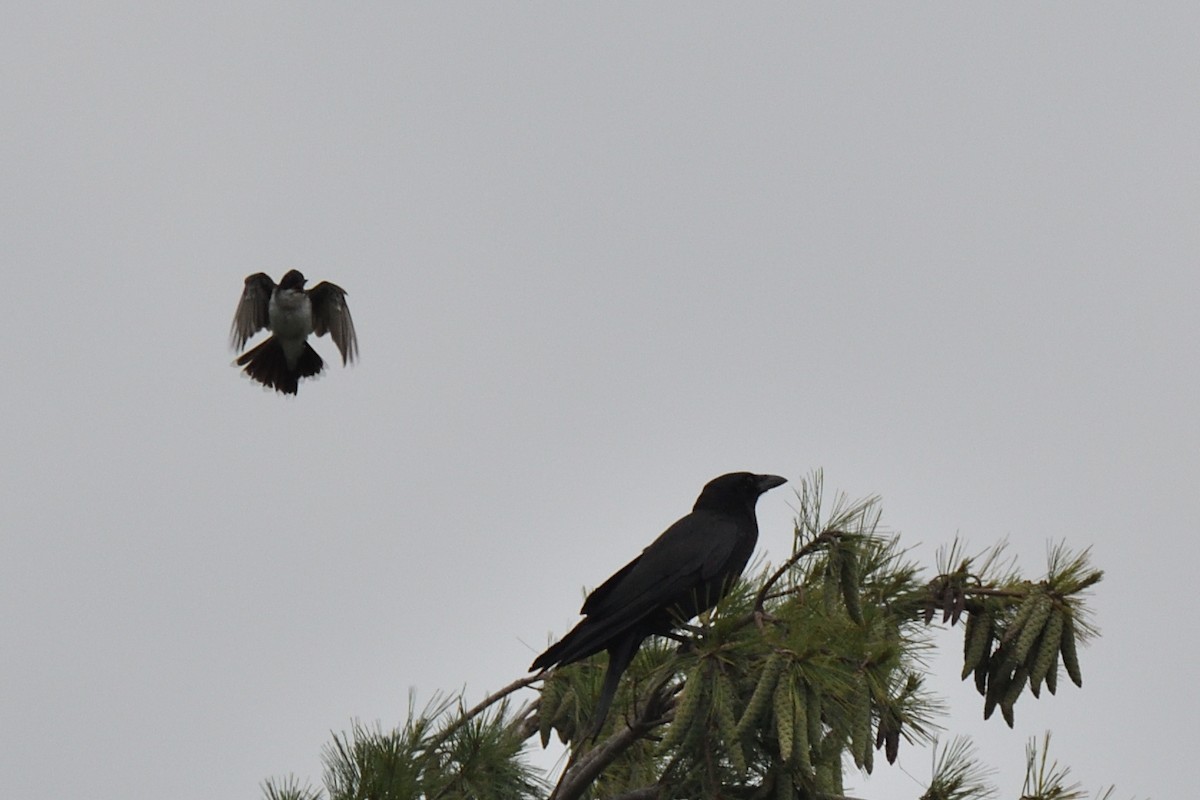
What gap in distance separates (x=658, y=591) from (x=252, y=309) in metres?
6.68

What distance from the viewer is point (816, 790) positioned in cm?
563

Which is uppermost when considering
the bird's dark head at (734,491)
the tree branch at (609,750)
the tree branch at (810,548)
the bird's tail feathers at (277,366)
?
the bird's tail feathers at (277,366)

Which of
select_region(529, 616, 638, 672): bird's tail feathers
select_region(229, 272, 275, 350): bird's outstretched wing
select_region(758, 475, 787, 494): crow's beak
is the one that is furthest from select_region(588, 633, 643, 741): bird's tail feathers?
select_region(229, 272, 275, 350): bird's outstretched wing

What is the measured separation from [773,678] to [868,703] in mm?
384

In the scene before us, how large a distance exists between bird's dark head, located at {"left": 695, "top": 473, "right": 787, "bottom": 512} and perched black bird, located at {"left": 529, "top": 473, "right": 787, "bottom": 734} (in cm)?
19

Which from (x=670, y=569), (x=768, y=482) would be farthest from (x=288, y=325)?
(x=670, y=569)

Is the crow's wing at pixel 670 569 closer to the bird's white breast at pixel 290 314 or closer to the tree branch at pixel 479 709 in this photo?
the tree branch at pixel 479 709

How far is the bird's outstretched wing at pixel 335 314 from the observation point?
12359mm

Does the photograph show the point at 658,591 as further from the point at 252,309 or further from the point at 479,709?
the point at 252,309

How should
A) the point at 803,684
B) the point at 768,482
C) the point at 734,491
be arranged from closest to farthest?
1. the point at 803,684
2. the point at 734,491
3. the point at 768,482

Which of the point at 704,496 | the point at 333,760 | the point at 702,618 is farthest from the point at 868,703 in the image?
the point at 704,496

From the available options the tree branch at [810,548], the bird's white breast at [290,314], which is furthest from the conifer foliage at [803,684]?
the bird's white breast at [290,314]

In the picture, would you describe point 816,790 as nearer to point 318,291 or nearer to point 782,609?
point 782,609

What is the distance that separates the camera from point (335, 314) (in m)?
12.4
